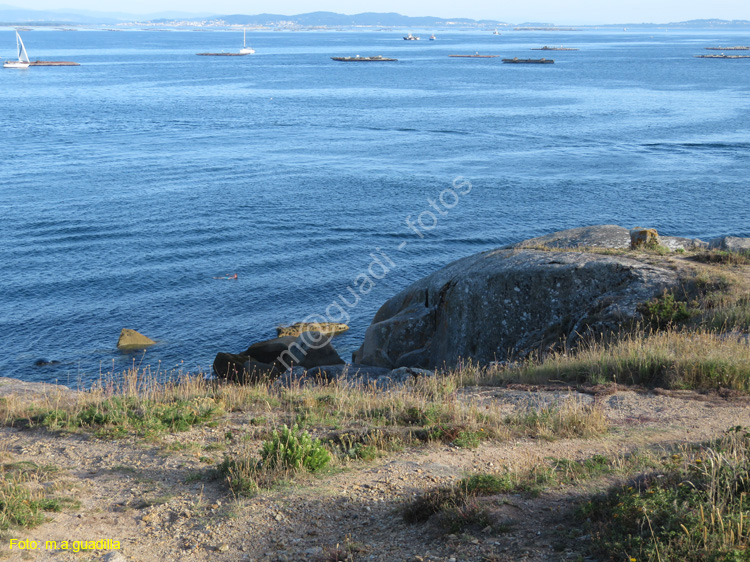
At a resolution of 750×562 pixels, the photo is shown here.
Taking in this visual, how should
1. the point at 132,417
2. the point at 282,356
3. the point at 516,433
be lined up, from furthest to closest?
1. the point at 282,356
2. the point at 132,417
3. the point at 516,433

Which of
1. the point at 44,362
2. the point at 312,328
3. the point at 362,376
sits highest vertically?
the point at 362,376

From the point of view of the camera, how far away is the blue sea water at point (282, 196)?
30.9 metres

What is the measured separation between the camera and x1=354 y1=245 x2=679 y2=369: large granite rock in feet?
51.0

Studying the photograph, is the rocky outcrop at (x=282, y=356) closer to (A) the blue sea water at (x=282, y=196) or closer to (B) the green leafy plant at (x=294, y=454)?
(A) the blue sea water at (x=282, y=196)

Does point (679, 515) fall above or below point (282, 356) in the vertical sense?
above

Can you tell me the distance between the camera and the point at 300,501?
25.1 ft

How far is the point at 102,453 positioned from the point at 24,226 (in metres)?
35.8

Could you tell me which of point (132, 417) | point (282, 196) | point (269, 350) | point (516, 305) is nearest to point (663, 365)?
point (516, 305)

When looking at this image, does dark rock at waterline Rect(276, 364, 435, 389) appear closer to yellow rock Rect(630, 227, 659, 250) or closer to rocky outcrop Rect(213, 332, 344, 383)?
rocky outcrop Rect(213, 332, 344, 383)

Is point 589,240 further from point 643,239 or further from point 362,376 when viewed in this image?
point 362,376

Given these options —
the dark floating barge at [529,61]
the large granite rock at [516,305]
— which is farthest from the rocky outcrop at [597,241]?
the dark floating barge at [529,61]

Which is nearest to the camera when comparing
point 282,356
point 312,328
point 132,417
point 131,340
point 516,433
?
point 516,433

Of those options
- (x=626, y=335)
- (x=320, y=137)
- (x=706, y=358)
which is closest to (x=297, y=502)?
(x=706, y=358)

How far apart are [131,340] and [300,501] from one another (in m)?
22.1
